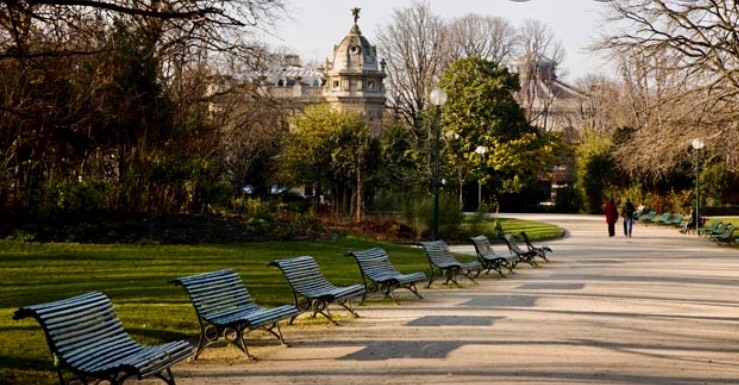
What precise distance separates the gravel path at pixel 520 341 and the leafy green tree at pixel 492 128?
44097mm

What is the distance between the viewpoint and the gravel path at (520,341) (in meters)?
9.55

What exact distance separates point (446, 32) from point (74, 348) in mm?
67212

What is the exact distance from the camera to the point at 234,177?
5281 cm

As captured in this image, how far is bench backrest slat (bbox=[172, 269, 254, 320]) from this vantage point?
10.6 m

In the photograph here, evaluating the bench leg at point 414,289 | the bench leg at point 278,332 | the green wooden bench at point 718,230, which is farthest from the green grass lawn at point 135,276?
the green wooden bench at point 718,230

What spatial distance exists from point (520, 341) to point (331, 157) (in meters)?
38.2

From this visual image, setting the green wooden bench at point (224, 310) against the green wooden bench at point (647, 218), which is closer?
the green wooden bench at point (224, 310)

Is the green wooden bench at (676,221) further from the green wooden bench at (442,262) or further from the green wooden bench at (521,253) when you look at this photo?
the green wooden bench at (442,262)

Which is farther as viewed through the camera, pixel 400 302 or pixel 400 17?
pixel 400 17

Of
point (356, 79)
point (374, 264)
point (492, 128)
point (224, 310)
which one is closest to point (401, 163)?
point (492, 128)

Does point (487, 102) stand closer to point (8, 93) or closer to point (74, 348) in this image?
point (8, 93)

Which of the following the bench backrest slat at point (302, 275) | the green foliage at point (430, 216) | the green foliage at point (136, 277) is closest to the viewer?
the green foliage at point (136, 277)

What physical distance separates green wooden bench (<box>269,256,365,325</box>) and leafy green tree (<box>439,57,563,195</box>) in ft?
163

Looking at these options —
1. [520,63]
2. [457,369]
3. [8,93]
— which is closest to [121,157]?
[8,93]
